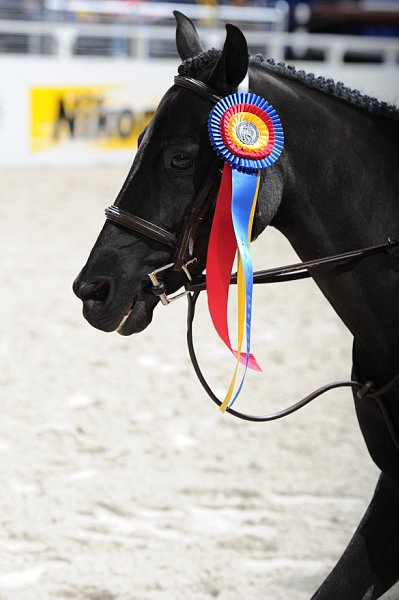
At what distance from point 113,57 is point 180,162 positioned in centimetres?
1048

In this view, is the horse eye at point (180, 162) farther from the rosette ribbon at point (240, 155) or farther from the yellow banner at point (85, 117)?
the yellow banner at point (85, 117)

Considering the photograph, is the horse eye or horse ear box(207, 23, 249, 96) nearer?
horse ear box(207, 23, 249, 96)

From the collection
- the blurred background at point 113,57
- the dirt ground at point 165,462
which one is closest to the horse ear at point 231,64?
the dirt ground at point 165,462

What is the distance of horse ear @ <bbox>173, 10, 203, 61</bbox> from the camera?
2.09m

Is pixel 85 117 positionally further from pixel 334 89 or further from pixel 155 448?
pixel 334 89

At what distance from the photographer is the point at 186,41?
2.10m

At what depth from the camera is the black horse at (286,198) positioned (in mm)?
1943

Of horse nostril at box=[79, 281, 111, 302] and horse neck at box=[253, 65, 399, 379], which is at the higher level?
horse neck at box=[253, 65, 399, 379]

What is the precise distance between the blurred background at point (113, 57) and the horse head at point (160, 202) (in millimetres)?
9035

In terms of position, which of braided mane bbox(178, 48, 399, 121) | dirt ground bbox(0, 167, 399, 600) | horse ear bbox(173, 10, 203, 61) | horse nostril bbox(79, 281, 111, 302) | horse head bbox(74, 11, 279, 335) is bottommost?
dirt ground bbox(0, 167, 399, 600)

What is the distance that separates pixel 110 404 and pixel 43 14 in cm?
874

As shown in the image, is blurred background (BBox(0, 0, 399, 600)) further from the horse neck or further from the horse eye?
the horse eye

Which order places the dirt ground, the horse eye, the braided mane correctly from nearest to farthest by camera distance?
the horse eye < the braided mane < the dirt ground

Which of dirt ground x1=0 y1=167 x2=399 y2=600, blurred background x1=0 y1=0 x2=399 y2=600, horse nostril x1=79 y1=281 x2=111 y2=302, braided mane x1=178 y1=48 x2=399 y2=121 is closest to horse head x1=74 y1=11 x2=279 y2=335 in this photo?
horse nostril x1=79 y1=281 x2=111 y2=302
